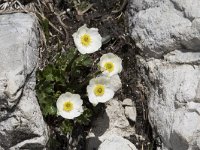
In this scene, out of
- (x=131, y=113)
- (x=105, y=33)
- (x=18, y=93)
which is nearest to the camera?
(x=18, y=93)

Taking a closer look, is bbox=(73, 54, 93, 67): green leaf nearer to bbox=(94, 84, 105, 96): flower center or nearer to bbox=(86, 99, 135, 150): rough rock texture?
bbox=(94, 84, 105, 96): flower center

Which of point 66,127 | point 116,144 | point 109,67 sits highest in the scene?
point 109,67

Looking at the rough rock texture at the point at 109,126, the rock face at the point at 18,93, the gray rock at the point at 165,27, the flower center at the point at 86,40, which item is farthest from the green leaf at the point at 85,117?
the gray rock at the point at 165,27

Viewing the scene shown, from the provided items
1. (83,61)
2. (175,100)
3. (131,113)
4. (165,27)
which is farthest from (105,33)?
(175,100)

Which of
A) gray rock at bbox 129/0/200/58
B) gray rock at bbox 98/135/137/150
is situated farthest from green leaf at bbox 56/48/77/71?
gray rock at bbox 98/135/137/150

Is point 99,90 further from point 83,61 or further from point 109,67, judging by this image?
point 83,61

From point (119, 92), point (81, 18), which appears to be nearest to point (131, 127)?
point (119, 92)

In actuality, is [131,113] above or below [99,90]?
below
